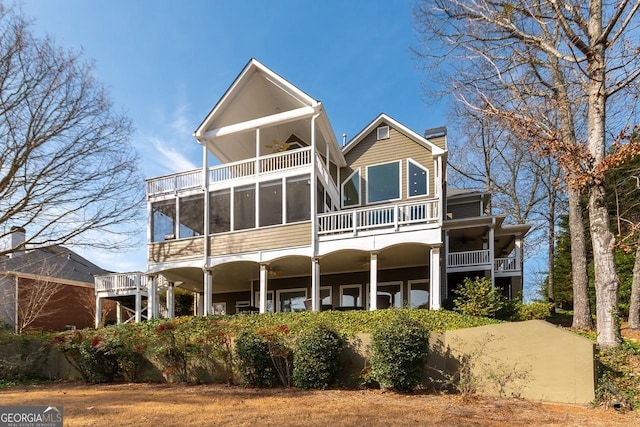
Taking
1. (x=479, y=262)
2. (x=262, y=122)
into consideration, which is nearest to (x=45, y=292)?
(x=262, y=122)

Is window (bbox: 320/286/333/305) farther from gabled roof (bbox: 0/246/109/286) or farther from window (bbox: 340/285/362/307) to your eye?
gabled roof (bbox: 0/246/109/286)

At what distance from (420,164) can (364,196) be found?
2585mm

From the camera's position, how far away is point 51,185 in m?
13.0

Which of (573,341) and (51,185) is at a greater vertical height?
(51,185)

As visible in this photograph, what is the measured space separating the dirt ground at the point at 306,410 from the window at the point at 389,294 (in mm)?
7353

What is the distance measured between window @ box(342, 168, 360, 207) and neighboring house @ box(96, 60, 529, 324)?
44 millimetres

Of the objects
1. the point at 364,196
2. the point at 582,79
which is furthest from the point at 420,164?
the point at 582,79

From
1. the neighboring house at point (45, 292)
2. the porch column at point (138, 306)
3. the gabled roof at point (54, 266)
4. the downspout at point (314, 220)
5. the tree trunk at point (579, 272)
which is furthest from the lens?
the gabled roof at point (54, 266)

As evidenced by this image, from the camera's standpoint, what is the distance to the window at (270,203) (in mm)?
13438

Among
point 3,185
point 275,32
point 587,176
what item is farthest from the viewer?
point 275,32

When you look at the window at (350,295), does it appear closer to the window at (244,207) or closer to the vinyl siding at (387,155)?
the vinyl siding at (387,155)

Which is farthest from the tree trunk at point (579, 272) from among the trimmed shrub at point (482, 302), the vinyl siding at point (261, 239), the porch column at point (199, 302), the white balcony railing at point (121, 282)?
the white balcony railing at point (121, 282)

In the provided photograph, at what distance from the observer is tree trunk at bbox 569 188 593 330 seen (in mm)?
12508

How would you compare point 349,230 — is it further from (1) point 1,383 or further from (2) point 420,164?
(1) point 1,383
